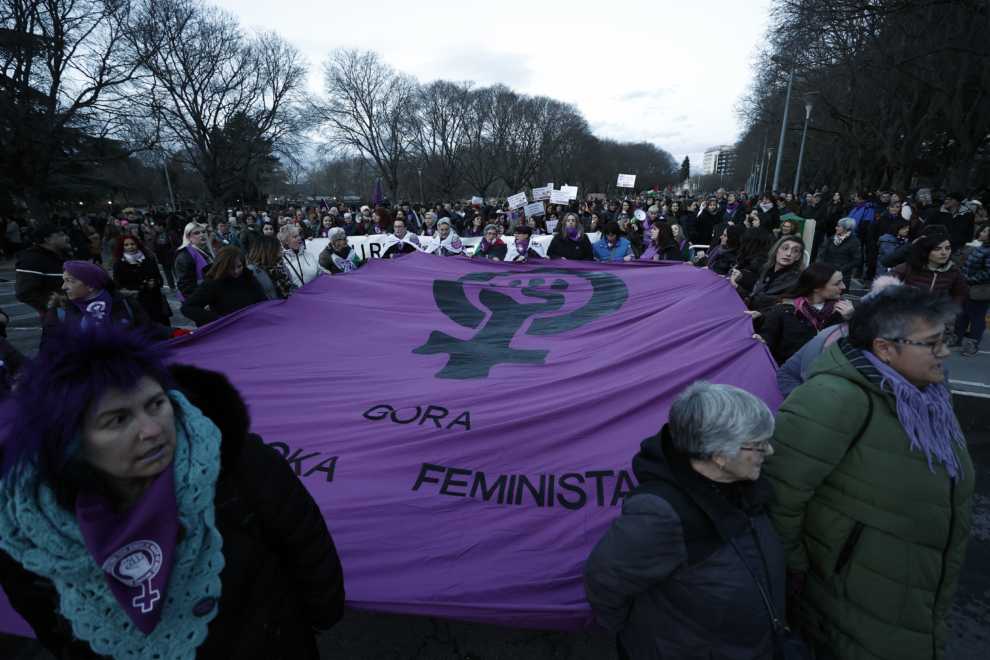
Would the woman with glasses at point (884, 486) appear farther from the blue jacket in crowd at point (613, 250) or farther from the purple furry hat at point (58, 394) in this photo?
the blue jacket in crowd at point (613, 250)

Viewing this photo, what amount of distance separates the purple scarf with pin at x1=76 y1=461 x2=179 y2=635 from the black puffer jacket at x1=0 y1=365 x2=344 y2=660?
0.15 m

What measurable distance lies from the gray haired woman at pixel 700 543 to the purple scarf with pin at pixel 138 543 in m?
1.21

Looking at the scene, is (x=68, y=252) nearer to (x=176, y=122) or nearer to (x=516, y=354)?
(x=516, y=354)

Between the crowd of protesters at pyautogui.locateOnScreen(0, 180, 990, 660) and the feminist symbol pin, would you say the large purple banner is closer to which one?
the crowd of protesters at pyautogui.locateOnScreen(0, 180, 990, 660)

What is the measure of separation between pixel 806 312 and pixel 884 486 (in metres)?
2.01

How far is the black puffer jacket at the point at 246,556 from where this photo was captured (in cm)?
133

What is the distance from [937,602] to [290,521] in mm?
2176

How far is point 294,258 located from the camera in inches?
253

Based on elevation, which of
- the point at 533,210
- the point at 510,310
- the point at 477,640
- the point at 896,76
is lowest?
the point at 477,640

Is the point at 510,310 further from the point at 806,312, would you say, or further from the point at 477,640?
the point at 477,640

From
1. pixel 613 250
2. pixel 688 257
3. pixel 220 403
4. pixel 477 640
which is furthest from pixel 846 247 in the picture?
pixel 220 403

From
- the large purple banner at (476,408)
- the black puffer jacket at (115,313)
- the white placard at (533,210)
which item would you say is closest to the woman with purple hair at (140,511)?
the large purple banner at (476,408)

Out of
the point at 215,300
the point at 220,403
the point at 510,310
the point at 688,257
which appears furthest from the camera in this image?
the point at 688,257

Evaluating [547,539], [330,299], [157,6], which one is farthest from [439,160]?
[547,539]
